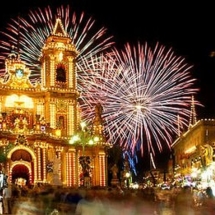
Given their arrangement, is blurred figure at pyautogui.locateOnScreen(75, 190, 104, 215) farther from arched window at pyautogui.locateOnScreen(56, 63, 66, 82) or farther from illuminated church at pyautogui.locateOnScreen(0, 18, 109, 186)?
arched window at pyautogui.locateOnScreen(56, 63, 66, 82)

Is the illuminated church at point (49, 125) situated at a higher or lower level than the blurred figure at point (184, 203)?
higher

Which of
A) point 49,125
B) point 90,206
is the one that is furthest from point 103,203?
point 49,125

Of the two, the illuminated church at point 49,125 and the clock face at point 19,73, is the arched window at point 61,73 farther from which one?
the clock face at point 19,73

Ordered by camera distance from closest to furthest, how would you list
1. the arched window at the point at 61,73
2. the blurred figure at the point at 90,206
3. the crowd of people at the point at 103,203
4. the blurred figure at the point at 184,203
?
the blurred figure at the point at 90,206
the crowd of people at the point at 103,203
the blurred figure at the point at 184,203
the arched window at the point at 61,73

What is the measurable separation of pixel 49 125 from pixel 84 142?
4.59 meters

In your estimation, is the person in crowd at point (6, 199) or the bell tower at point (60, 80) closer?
the person in crowd at point (6, 199)

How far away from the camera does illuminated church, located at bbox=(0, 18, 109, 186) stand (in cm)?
5922

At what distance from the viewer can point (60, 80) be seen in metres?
64.9

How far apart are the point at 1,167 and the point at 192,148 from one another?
52.1 m

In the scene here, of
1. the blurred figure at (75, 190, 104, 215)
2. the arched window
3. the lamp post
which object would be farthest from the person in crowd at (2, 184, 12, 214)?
the arched window

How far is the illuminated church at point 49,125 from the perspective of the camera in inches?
2331

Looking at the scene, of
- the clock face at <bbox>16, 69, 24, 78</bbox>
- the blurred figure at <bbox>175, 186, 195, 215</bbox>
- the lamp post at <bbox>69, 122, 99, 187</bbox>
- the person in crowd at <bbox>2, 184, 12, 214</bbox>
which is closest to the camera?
the blurred figure at <bbox>175, 186, 195, 215</bbox>

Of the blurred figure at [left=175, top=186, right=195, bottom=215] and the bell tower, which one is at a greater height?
the bell tower

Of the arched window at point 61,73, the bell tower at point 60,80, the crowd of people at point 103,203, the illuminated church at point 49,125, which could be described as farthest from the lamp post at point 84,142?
the crowd of people at point 103,203
